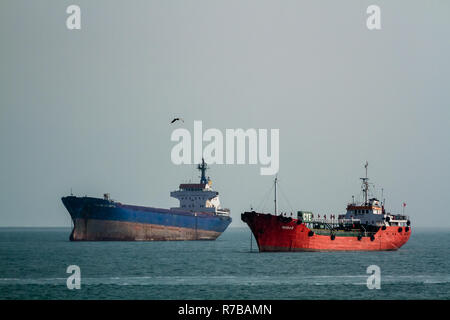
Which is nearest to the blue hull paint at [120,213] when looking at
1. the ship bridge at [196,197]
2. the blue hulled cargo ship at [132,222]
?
the blue hulled cargo ship at [132,222]

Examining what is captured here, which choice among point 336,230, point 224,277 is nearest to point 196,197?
point 336,230

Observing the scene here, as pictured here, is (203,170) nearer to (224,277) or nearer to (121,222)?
(121,222)

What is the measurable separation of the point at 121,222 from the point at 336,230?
40689mm

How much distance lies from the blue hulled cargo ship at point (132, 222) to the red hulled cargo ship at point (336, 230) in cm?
3300

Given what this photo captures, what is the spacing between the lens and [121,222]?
106m

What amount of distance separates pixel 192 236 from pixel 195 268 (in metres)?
58.7

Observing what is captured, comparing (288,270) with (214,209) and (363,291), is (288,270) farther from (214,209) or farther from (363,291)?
(214,209)

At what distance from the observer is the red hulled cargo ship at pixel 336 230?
7550 cm

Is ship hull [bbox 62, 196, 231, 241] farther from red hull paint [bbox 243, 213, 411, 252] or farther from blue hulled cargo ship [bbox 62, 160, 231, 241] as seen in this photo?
red hull paint [bbox 243, 213, 411, 252]

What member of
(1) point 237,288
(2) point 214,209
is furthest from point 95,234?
(1) point 237,288

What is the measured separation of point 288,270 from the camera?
2258 inches

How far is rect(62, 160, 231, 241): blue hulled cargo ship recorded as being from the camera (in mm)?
103812

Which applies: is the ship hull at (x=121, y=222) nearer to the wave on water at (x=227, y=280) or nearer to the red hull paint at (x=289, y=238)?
the red hull paint at (x=289, y=238)

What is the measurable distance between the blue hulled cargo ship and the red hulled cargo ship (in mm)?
32999
